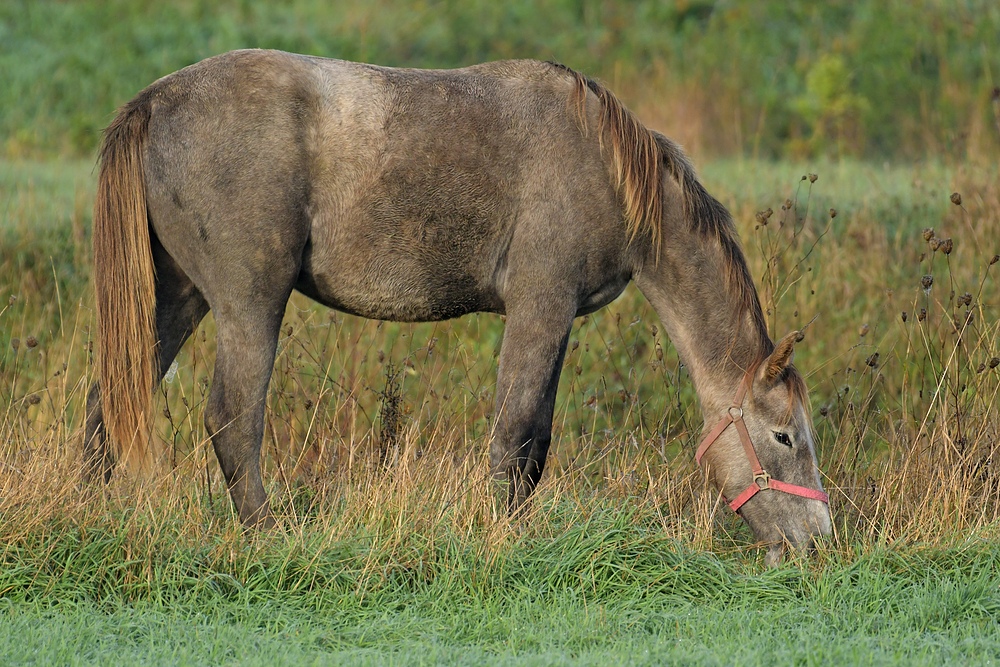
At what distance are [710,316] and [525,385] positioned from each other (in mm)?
884

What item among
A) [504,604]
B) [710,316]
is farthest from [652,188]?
[504,604]

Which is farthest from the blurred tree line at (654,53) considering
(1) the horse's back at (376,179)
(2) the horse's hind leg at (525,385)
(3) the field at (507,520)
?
(2) the horse's hind leg at (525,385)

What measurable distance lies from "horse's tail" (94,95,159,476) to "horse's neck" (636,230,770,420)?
2.21m

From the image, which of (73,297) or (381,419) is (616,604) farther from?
(73,297)

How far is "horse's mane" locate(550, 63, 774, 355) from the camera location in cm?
526

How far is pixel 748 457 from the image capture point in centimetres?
517

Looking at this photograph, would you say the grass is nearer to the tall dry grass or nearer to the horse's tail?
the tall dry grass

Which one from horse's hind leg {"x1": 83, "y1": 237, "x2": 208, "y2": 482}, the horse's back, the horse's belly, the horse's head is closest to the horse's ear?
the horse's head

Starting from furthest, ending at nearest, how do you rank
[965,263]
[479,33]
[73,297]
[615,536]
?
[479,33]
[965,263]
[73,297]
[615,536]

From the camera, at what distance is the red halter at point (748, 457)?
509cm

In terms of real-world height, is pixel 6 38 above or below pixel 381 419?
above

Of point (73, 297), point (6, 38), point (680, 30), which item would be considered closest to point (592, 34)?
point (680, 30)

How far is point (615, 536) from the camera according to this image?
4.76 metres

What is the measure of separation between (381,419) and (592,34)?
10755 mm
